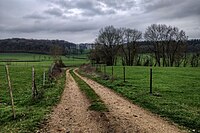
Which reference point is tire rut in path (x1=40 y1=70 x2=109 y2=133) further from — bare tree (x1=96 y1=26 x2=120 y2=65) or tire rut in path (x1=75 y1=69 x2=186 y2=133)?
bare tree (x1=96 y1=26 x2=120 y2=65)

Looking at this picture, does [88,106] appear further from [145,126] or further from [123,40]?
[123,40]

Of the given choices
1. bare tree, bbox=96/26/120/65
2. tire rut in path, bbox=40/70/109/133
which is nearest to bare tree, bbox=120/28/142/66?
bare tree, bbox=96/26/120/65

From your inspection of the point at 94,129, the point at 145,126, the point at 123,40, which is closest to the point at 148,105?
the point at 145,126

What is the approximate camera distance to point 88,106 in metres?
15.9

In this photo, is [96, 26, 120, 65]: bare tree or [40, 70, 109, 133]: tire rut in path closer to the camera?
[40, 70, 109, 133]: tire rut in path

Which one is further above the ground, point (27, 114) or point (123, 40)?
point (123, 40)

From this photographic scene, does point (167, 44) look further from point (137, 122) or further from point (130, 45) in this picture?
point (137, 122)

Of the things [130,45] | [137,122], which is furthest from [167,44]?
[137,122]

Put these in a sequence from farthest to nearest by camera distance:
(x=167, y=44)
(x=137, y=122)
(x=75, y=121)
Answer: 1. (x=167, y=44)
2. (x=75, y=121)
3. (x=137, y=122)

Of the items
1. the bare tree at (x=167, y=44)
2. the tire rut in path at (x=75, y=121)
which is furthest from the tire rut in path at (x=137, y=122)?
the bare tree at (x=167, y=44)

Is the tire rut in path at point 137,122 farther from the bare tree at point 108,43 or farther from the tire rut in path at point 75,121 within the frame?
the bare tree at point 108,43

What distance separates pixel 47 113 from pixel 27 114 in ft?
3.29

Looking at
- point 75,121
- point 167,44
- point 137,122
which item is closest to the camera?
point 137,122

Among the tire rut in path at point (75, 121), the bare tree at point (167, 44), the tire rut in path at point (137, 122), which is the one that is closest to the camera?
the tire rut in path at point (137, 122)
